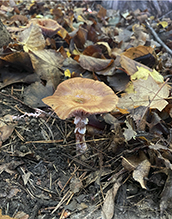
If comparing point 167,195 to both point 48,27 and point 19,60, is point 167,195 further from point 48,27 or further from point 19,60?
point 48,27

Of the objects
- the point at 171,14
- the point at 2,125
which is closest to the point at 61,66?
the point at 2,125

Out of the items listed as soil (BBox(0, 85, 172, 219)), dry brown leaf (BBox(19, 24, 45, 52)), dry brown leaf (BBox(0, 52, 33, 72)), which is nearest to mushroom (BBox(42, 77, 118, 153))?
soil (BBox(0, 85, 172, 219))

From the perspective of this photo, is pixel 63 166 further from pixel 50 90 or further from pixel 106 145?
pixel 50 90

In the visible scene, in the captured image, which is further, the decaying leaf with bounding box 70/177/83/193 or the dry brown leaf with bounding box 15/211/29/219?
the decaying leaf with bounding box 70/177/83/193

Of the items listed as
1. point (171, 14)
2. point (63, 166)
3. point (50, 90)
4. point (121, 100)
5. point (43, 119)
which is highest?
point (171, 14)

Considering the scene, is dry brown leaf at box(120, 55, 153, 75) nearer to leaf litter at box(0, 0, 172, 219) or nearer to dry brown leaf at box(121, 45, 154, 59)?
leaf litter at box(0, 0, 172, 219)

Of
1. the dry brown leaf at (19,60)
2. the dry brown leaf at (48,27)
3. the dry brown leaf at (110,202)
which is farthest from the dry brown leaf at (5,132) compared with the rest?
the dry brown leaf at (48,27)
